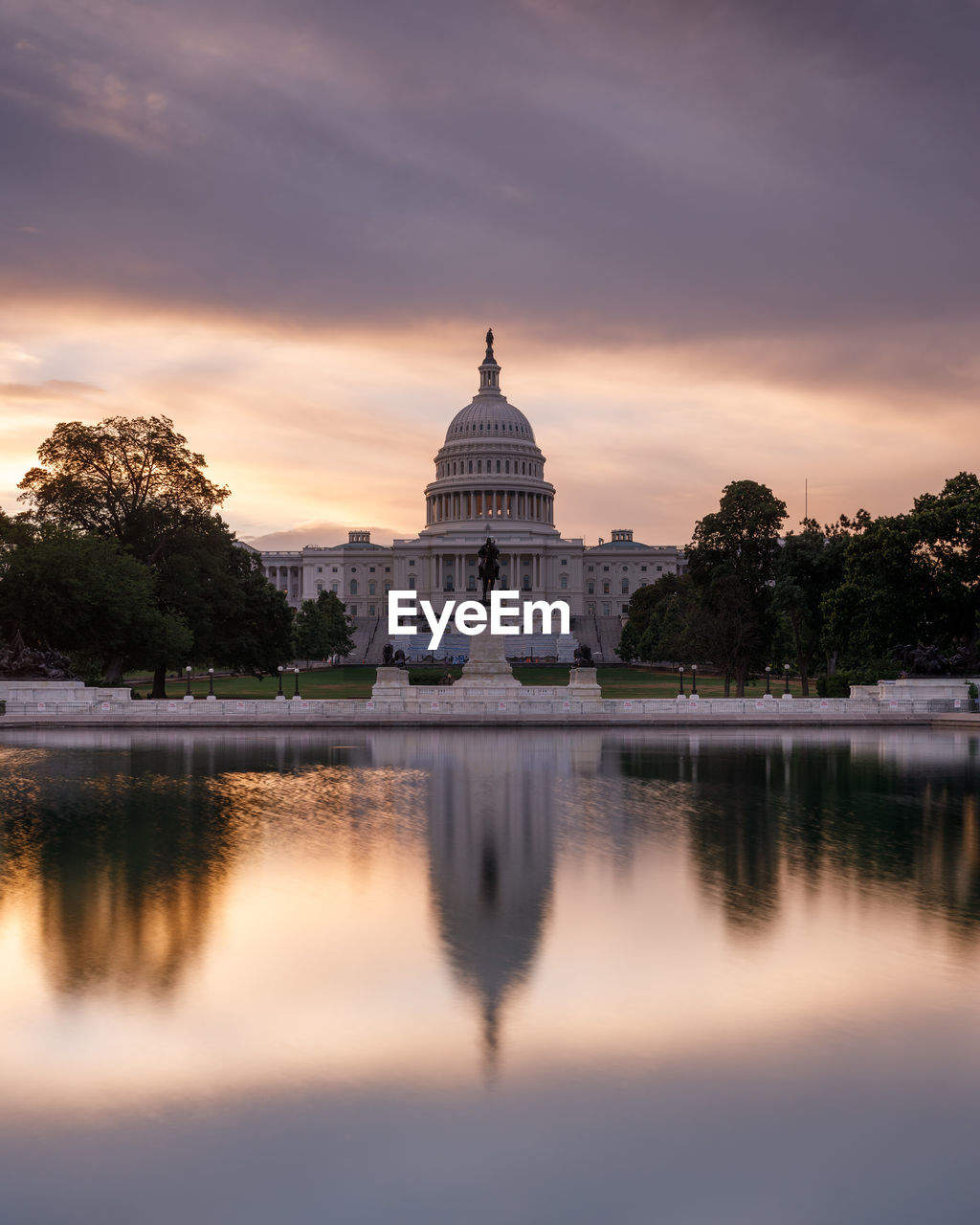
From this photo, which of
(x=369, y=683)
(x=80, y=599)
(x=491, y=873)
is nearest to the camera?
(x=491, y=873)

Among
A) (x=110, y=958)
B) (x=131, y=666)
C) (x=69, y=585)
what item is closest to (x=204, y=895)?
(x=110, y=958)

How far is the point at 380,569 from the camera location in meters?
191

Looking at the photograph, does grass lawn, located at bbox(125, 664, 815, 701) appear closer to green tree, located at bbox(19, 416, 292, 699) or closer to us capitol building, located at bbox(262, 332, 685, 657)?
green tree, located at bbox(19, 416, 292, 699)

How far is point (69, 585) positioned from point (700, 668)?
2634 inches

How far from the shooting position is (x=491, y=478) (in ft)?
585

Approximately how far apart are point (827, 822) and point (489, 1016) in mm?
12343

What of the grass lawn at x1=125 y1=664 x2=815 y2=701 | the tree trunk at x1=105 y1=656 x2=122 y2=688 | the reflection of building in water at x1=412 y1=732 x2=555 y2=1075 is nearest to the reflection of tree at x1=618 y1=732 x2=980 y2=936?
the reflection of building in water at x1=412 y1=732 x2=555 y2=1075

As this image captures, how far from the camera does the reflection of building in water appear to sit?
1152 centimetres

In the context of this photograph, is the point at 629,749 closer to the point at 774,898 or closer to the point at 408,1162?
the point at 774,898

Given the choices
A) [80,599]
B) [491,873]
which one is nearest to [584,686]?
[80,599]

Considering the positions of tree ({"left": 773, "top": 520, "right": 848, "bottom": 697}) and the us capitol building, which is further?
the us capitol building

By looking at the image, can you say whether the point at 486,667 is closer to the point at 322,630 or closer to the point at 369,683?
the point at 369,683

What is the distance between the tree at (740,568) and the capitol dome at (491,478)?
110 metres

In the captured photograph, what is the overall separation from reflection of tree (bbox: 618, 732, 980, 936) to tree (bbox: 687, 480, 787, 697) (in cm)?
3122
